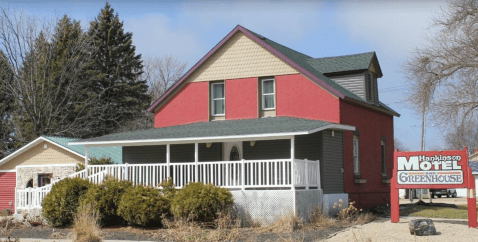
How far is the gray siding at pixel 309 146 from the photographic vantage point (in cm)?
2092

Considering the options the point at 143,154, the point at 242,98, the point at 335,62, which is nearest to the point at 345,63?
the point at 335,62

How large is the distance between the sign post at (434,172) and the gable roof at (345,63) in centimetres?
699

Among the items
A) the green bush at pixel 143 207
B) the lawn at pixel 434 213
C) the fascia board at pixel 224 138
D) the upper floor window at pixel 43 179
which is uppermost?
the fascia board at pixel 224 138

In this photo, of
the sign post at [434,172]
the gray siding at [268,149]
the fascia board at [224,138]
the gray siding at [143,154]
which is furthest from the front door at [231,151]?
the sign post at [434,172]

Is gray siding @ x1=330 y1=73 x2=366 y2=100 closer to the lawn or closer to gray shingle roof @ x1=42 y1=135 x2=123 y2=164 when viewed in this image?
the lawn

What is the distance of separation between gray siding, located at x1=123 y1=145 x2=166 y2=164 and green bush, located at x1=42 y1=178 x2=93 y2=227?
465 centimetres

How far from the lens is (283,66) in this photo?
22953 mm

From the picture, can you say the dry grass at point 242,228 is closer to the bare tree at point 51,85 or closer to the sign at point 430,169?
the sign at point 430,169

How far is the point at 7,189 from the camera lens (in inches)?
1203

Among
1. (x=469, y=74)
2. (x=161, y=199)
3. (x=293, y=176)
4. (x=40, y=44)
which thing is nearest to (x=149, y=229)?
(x=161, y=199)

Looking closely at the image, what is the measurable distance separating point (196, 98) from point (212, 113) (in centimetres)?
95

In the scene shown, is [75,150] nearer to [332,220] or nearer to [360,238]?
[332,220]

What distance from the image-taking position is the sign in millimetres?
17875

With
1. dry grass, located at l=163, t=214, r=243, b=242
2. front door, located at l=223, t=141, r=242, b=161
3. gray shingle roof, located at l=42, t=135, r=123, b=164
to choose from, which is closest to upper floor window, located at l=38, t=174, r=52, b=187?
gray shingle roof, located at l=42, t=135, r=123, b=164
